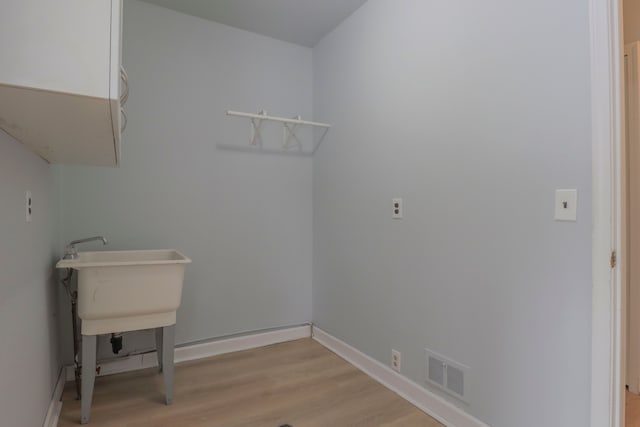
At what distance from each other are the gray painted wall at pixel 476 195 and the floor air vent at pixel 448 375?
4cm

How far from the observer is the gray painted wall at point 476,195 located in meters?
1.27

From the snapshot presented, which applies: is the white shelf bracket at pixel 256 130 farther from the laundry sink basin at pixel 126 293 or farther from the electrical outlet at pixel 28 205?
the electrical outlet at pixel 28 205

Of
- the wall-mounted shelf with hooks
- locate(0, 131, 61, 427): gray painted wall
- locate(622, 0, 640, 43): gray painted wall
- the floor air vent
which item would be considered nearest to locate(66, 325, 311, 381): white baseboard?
locate(0, 131, 61, 427): gray painted wall

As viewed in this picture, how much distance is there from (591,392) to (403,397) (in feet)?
3.20

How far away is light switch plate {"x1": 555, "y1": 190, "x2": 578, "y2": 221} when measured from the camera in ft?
4.07

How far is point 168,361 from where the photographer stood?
183 centimetres

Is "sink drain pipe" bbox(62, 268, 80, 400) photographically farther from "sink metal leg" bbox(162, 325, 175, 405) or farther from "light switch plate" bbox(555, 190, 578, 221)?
"light switch plate" bbox(555, 190, 578, 221)

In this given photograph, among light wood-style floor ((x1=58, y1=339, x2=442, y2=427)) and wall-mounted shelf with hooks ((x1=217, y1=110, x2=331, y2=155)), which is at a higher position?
wall-mounted shelf with hooks ((x1=217, y1=110, x2=331, y2=155))

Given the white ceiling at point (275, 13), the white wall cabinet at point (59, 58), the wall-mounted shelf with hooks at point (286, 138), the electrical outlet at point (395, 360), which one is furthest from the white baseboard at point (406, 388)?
the white ceiling at point (275, 13)

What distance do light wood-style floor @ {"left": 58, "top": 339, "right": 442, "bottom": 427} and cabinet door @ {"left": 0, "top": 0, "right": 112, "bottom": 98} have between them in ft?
5.33

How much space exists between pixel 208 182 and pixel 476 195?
1.80 metres

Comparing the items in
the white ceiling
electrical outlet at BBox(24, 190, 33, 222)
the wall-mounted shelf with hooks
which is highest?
the white ceiling

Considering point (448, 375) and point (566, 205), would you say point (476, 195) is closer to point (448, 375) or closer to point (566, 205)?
point (566, 205)

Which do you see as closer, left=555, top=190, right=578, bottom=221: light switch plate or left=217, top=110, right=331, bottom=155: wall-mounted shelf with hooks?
left=555, top=190, right=578, bottom=221: light switch plate
